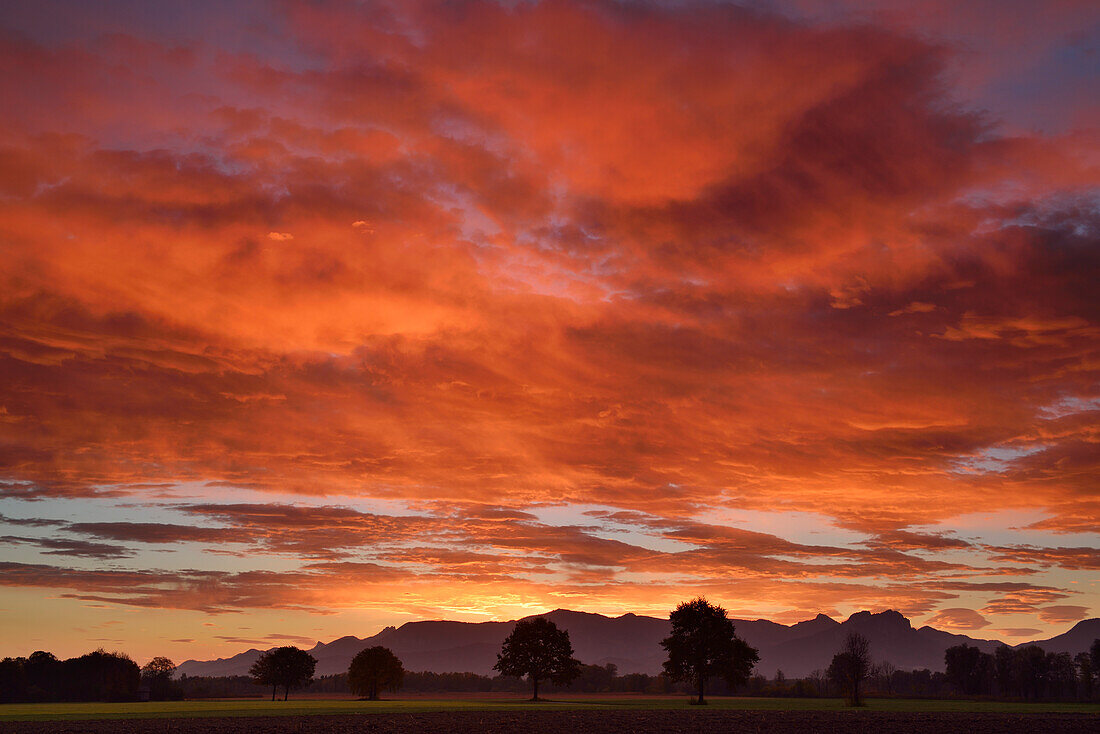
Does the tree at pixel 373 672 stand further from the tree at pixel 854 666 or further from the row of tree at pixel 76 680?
the tree at pixel 854 666

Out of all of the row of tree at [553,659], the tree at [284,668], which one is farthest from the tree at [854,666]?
the tree at [284,668]

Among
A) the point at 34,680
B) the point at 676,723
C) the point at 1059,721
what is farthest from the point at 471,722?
the point at 34,680

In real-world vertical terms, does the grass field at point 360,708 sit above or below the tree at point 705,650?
below

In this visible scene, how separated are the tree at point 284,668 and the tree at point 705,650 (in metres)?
90.4

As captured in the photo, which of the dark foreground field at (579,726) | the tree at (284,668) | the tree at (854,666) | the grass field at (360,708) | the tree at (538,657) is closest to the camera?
the dark foreground field at (579,726)

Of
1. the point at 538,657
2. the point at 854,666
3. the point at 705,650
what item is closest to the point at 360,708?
the point at 538,657

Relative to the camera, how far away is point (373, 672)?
167 metres

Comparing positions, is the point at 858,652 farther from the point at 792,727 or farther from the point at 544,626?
the point at 792,727

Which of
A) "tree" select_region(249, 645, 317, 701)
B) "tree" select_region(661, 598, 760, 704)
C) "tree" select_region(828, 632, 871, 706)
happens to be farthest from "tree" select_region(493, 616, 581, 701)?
"tree" select_region(249, 645, 317, 701)

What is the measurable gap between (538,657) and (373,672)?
141ft

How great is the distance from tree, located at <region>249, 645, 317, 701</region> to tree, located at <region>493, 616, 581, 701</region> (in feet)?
189

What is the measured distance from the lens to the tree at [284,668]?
177m

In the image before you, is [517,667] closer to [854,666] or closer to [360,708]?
[360,708]

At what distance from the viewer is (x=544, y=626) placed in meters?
148
